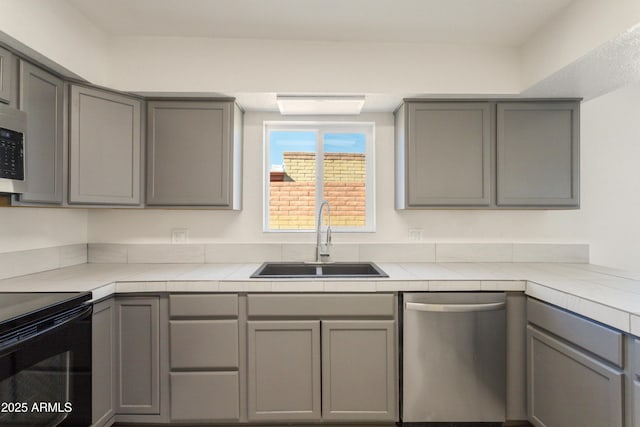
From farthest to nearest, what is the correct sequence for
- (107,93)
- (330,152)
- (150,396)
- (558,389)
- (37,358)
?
(330,152)
(107,93)
(150,396)
(558,389)
(37,358)

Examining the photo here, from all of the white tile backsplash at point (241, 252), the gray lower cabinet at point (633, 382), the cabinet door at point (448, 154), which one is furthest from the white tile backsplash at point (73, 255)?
the gray lower cabinet at point (633, 382)

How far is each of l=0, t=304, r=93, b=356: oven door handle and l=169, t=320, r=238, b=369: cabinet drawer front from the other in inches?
17.3

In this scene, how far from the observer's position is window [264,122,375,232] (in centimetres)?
254

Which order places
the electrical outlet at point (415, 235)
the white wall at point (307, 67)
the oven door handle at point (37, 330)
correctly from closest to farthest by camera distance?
the oven door handle at point (37, 330) < the white wall at point (307, 67) < the electrical outlet at point (415, 235)

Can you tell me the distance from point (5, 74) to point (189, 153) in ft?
2.97

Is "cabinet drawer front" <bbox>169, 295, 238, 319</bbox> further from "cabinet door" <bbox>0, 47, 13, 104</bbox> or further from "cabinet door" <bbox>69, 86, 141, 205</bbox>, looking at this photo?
"cabinet door" <bbox>0, 47, 13, 104</bbox>

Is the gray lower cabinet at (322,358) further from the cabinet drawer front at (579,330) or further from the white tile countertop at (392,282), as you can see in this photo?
the cabinet drawer front at (579,330)

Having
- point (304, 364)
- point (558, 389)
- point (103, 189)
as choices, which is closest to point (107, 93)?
point (103, 189)

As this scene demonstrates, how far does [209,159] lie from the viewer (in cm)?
213

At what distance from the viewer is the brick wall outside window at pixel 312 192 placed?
99.9 inches

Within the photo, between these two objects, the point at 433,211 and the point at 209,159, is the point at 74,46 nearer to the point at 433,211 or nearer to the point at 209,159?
the point at 209,159

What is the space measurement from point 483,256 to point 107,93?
277cm

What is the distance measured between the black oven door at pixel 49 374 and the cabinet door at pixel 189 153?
2.89ft

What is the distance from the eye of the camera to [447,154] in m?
2.16
